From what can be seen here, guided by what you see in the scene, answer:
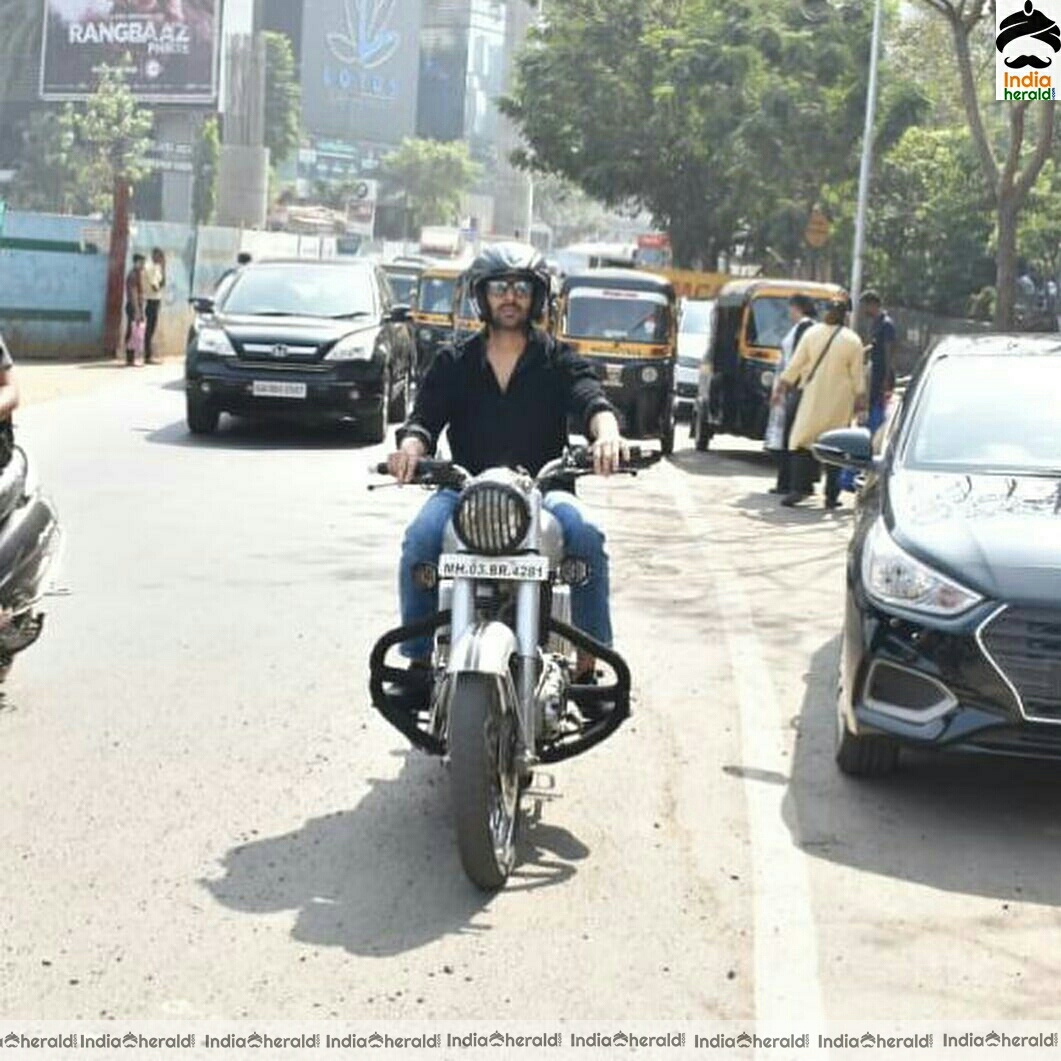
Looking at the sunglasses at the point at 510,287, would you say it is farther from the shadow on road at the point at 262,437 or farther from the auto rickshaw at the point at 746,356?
the auto rickshaw at the point at 746,356

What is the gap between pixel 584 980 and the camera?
4812 millimetres

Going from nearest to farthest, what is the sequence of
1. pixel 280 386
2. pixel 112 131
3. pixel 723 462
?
pixel 280 386, pixel 723 462, pixel 112 131

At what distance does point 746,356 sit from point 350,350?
5.08 meters

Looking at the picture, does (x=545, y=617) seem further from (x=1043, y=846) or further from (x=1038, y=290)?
(x=1038, y=290)

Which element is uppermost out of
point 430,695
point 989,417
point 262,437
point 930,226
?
point 930,226

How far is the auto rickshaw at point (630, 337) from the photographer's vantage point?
872 inches

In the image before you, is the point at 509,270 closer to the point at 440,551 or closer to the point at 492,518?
the point at 440,551

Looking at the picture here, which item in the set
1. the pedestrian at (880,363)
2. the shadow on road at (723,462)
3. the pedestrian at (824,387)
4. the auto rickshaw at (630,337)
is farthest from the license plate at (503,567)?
the auto rickshaw at (630,337)

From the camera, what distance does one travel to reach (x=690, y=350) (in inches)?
1185

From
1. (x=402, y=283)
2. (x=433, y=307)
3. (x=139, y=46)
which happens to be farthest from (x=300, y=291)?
(x=139, y=46)

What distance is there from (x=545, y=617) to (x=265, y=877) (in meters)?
1.10

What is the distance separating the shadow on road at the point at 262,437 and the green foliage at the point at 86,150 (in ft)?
237

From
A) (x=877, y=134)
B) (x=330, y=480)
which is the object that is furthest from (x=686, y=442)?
(x=877, y=134)

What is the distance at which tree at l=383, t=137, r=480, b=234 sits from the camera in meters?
151
